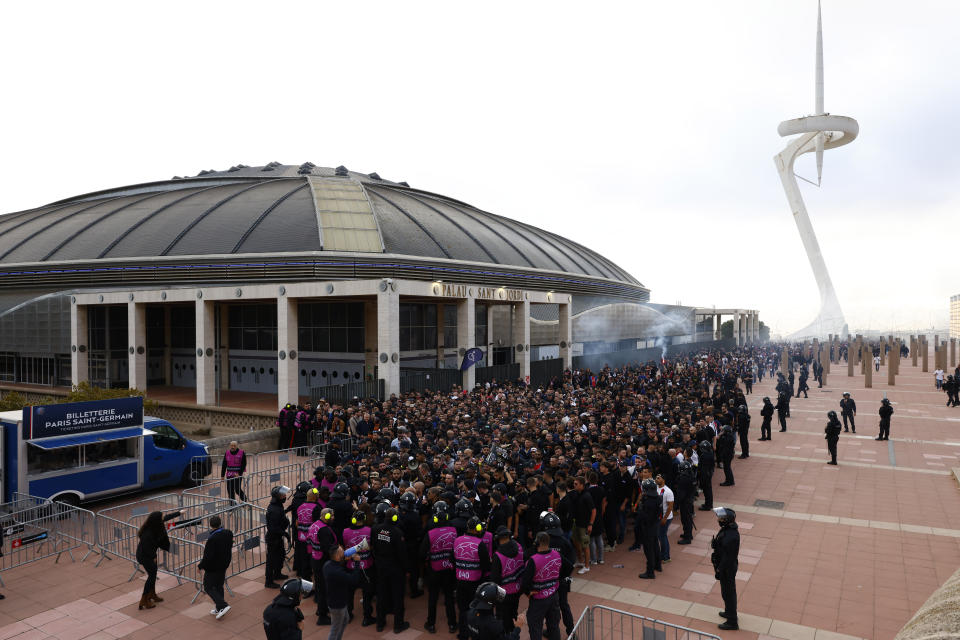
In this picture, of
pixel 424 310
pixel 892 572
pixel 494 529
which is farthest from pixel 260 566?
pixel 424 310

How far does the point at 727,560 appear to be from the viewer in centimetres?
784

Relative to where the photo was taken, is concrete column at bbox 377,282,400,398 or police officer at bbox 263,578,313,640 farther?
concrete column at bbox 377,282,400,398

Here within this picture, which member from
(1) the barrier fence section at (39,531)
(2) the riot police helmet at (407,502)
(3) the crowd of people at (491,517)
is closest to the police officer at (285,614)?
(3) the crowd of people at (491,517)

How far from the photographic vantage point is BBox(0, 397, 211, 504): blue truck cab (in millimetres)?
12086

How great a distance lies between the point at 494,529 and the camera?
8.50m

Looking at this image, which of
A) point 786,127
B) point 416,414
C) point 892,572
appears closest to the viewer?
point 892,572

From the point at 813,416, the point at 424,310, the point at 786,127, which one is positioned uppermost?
the point at 786,127

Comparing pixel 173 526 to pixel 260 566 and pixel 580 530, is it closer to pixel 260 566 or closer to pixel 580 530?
pixel 260 566

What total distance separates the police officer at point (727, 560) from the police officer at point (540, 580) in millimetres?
2414

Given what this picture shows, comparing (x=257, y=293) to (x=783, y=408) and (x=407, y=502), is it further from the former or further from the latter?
(x=783, y=408)

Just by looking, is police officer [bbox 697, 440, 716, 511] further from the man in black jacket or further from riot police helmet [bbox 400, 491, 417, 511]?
the man in black jacket

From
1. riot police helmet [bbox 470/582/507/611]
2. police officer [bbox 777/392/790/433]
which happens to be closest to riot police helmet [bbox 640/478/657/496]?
riot police helmet [bbox 470/582/507/611]

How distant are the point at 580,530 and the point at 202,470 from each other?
10795 mm

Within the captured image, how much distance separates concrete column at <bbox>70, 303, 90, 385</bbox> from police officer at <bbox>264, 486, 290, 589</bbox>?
2781 cm
